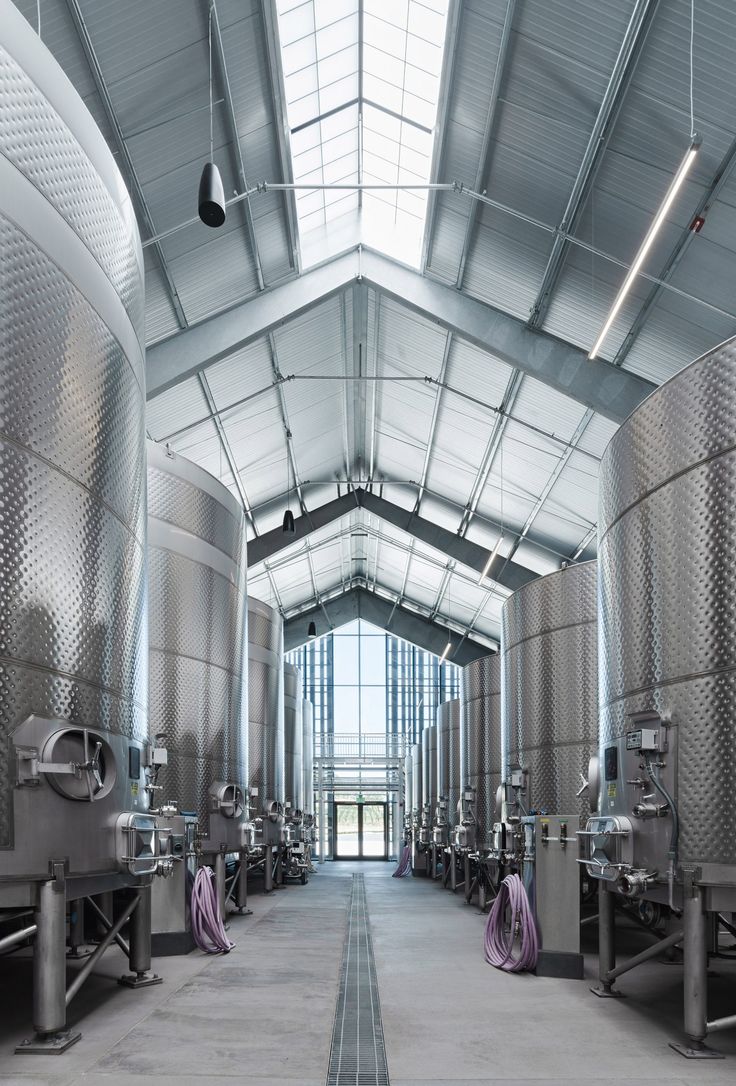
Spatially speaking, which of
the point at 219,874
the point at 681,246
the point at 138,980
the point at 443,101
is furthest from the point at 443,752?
the point at 138,980

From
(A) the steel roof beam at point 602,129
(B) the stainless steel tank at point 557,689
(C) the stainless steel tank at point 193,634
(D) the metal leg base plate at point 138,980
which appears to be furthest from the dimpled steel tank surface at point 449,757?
(D) the metal leg base plate at point 138,980

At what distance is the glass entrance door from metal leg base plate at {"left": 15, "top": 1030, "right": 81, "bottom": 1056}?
33.5m

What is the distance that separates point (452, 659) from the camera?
38.9m

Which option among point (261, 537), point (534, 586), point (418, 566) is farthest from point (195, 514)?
point (418, 566)

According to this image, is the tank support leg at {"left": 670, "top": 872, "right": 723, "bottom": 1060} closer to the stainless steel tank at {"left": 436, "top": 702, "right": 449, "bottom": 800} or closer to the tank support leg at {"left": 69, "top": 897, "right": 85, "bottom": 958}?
the tank support leg at {"left": 69, "top": 897, "right": 85, "bottom": 958}

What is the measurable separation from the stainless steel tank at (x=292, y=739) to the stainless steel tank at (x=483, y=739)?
6.82 m

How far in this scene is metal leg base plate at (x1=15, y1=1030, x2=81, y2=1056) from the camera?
5617 mm

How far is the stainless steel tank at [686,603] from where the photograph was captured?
228 inches

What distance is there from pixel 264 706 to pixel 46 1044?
12434mm

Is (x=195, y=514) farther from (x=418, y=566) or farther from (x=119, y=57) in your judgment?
(x=418, y=566)

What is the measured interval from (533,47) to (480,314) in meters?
5.48

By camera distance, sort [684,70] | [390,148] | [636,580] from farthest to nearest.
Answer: [390,148], [684,70], [636,580]

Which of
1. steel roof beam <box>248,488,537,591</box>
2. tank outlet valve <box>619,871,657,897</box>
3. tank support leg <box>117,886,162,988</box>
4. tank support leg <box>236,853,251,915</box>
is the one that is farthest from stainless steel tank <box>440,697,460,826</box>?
tank outlet valve <box>619,871,657,897</box>

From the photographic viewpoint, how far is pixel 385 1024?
675 cm
